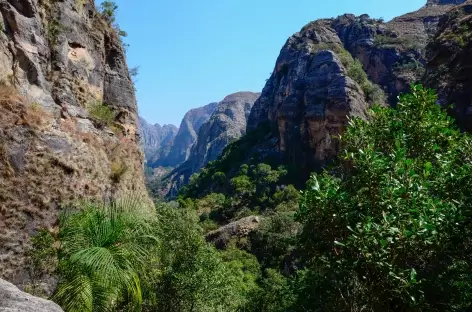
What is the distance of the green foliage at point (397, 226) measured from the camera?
15.6 feet

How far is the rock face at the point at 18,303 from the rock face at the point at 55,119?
6.62 metres

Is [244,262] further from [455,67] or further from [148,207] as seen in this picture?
[455,67]

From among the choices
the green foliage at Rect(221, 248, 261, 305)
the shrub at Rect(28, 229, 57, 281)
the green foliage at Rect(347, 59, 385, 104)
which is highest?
the green foliage at Rect(347, 59, 385, 104)

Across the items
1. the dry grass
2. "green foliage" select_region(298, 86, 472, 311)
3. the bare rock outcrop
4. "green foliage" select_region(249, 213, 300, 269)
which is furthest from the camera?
the bare rock outcrop

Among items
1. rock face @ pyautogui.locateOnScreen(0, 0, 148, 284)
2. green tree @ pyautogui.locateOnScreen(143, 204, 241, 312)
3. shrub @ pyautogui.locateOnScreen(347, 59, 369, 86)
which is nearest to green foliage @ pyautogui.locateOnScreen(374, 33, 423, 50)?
shrub @ pyautogui.locateOnScreen(347, 59, 369, 86)

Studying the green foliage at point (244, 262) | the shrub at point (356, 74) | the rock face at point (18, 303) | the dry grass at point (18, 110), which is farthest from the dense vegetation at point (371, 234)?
the shrub at point (356, 74)

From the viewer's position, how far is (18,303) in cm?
331

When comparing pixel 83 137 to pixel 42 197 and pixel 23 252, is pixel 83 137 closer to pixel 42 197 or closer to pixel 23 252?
pixel 42 197

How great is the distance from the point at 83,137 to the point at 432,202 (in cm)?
1187

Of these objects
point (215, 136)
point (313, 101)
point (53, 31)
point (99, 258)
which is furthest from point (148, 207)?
point (215, 136)

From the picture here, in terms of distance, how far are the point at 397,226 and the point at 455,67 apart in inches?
1756

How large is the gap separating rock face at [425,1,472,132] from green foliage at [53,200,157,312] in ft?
123

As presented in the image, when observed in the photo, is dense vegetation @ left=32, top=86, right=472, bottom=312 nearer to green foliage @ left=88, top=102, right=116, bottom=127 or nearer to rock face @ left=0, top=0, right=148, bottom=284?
rock face @ left=0, top=0, right=148, bottom=284

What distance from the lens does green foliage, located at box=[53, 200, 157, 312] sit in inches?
239
